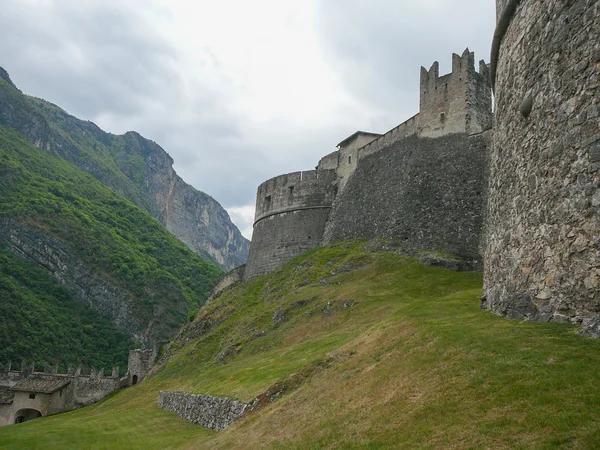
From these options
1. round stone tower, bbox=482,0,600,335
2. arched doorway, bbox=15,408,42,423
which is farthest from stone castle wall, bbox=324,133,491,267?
arched doorway, bbox=15,408,42,423

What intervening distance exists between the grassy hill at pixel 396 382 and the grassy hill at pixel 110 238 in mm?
60753

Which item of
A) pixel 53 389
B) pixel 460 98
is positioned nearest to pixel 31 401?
pixel 53 389

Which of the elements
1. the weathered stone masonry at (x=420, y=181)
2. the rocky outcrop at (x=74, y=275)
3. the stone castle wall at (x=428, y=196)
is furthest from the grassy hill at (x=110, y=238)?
the stone castle wall at (x=428, y=196)

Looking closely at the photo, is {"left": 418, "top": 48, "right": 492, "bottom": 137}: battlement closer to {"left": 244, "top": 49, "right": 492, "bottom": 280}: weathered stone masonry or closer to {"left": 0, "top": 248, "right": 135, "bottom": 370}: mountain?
{"left": 244, "top": 49, "right": 492, "bottom": 280}: weathered stone masonry

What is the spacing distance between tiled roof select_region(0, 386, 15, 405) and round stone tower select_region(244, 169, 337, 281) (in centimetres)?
2388

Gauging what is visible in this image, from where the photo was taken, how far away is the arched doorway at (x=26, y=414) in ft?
156

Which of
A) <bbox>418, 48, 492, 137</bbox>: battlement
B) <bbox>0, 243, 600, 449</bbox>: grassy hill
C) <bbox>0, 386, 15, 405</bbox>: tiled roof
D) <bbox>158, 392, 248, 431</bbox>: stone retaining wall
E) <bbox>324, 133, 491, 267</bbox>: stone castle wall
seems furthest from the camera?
<bbox>0, 386, 15, 405</bbox>: tiled roof

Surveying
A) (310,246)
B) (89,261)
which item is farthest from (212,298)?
(89,261)

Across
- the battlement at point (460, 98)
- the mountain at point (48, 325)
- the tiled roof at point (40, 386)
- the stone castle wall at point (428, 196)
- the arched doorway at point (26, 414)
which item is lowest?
the arched doorway at point (26, 414)

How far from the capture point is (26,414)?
48438mm

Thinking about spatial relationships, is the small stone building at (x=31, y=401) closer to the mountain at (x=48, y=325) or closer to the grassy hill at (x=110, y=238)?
the mountain at (x=48, y=325)

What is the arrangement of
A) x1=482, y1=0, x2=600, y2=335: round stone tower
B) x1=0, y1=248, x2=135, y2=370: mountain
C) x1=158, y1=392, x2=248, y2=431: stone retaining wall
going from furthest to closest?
1. x1=0, y1=248, x2=135, y2=370: mountain
2. x1=158, y1=392, x2=248, y2=431: stone retaining wall
3. x1=482, y1=0, x2=600, y2=335: round stone tower

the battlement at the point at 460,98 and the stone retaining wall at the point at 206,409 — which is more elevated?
the battlement at the point at 460,98

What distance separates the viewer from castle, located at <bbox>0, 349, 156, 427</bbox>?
4750 cm
